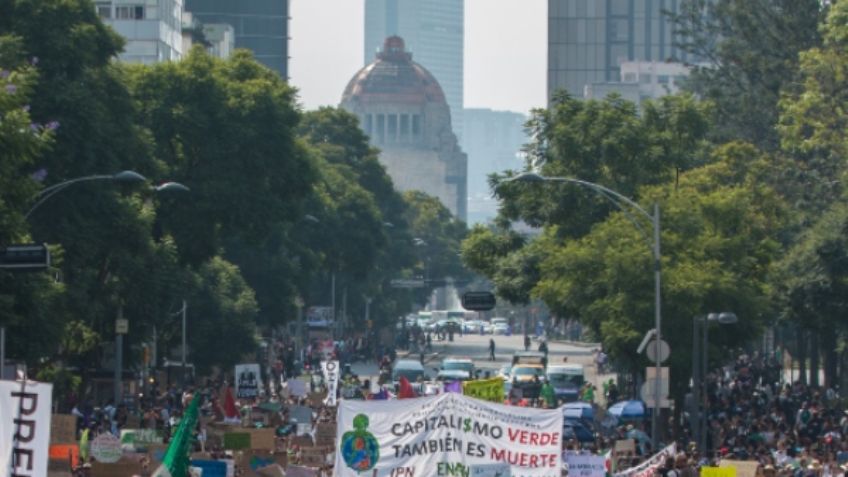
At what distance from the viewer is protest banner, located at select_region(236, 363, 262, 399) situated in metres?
56.9

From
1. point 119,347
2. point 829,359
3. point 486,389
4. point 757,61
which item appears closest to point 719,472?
point 486,389

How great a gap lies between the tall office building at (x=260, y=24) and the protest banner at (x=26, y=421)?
168m

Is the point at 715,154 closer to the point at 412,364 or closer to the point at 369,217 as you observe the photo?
the point at 412,364

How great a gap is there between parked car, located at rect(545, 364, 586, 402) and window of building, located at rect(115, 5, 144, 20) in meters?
37.8

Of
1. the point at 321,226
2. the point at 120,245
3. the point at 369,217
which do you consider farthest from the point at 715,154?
the point at 369,217

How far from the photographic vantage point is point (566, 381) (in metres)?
73.7

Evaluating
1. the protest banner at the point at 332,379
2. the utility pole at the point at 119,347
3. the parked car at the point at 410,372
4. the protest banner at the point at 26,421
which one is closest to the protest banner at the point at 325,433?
the utility pole at the point at 119,347

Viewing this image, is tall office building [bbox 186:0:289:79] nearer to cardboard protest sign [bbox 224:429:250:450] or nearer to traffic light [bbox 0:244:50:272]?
cardboard protest sign [bbox 224:429:250:450]

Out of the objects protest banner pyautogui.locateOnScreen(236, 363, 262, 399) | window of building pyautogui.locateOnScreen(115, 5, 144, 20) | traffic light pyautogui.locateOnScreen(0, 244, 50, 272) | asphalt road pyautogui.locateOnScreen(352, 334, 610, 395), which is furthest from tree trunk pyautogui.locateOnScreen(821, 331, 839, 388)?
window of building pyautogui.locateOnScreen(115, 5, 144, 20)

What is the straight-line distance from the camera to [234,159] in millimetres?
65562

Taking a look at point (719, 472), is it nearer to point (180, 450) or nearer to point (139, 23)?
point (180, 450)

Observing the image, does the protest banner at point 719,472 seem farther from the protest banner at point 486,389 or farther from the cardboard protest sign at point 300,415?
the cardboard protest sign at point 300,415

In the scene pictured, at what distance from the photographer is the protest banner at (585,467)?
31047mm

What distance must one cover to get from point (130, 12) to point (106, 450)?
77.1 meters
